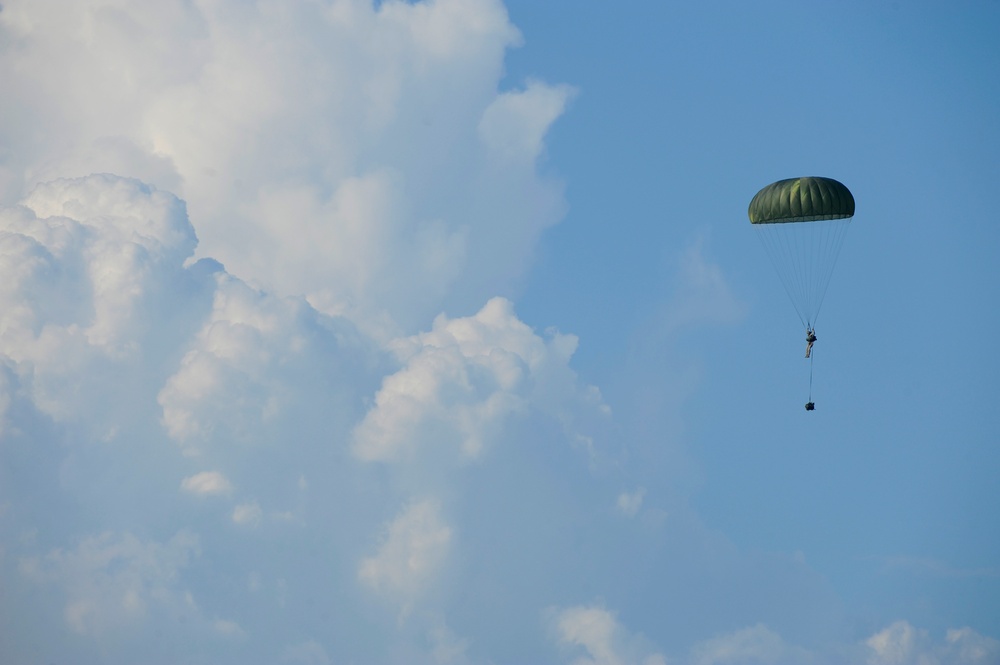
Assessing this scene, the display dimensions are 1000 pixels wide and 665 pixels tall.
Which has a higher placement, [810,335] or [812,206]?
[812,206]

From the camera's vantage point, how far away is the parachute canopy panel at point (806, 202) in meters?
107

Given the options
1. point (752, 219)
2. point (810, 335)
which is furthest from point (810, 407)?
point (752, 219)

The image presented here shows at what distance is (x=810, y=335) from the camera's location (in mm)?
106500

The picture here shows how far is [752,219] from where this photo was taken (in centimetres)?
11075

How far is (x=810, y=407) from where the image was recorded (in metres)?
110

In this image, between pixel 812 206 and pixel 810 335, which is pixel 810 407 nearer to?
pixel 810 335

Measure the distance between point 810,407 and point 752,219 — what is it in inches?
683

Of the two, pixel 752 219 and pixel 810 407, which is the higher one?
pixel 752 219

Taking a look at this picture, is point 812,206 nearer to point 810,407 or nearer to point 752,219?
point 752,219

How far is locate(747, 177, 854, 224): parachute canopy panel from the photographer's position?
352ft

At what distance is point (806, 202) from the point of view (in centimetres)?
10738

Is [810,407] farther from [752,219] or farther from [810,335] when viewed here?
[752,219]

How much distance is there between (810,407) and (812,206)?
57.9 feet

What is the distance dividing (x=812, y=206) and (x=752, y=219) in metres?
5.71
